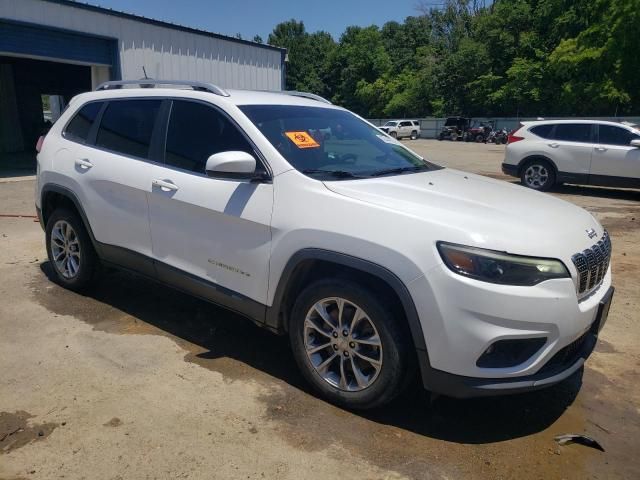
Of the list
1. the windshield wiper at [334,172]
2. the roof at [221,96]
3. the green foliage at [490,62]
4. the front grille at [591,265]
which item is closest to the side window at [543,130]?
the roof at [221,96]

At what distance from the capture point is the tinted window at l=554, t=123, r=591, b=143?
11547 millimetres

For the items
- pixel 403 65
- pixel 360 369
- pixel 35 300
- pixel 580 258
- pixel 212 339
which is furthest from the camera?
pixel 403 65

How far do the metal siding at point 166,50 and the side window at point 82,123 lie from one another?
10.2 metres

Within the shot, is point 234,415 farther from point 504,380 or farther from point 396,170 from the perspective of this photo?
point 396,170

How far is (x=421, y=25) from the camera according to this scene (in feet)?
230

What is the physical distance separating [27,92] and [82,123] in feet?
80.3

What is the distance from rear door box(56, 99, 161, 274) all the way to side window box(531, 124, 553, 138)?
10133 mm

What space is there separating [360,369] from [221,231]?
123cm

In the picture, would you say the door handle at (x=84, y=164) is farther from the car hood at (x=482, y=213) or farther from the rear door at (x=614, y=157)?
the rear door at (x=614, y=157)

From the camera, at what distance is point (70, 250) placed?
4824 mm

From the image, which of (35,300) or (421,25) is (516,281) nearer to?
(35,300)

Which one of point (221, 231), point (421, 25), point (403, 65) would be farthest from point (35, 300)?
point (421, 25)

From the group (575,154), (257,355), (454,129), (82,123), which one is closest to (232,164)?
(257,355)

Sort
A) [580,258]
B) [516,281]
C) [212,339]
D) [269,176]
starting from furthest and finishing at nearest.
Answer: [212,339] → [269,176] → [580,258] → [516,281]
